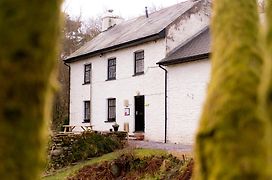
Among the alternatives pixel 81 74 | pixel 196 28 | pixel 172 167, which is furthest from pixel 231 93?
pixel 81 74

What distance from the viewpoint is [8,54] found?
5.08 feet

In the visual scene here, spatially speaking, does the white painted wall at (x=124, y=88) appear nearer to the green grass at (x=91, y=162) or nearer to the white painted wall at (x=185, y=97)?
the white painted wall at (x=185, y=97)

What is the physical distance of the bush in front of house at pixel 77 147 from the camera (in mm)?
21125

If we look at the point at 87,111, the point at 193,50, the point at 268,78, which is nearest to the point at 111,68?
the point at 87,111

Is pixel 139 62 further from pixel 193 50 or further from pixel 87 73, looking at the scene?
pixel 87 73

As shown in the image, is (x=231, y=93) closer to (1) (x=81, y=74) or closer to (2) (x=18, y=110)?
(2) (x=18, y=110)

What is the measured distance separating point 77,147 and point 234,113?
20.0 metres

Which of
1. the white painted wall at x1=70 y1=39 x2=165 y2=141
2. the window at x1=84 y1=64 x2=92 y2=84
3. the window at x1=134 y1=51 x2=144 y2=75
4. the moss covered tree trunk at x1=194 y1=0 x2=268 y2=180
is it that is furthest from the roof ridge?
the moss covered tree trunk at x1=194 y1=0 x2=268 y2=180

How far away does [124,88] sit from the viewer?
2756cm

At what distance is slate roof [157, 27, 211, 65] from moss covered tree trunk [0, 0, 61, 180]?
65.6 ft

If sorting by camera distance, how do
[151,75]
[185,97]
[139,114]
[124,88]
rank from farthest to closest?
[124,88] < [139,114] < [151,75] < [185,97]

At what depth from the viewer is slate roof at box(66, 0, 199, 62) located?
84.6ft

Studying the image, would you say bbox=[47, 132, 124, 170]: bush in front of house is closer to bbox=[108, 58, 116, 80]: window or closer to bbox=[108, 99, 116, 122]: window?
bbox=[108, 99, 116, 122]: window

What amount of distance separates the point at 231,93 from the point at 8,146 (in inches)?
34.8
